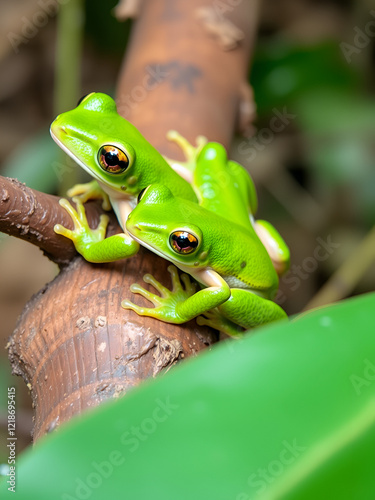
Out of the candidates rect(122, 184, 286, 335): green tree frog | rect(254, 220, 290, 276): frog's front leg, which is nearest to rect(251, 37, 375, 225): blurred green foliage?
rect(254, 220, 290, 276): frog's front leg

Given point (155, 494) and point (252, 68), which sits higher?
point (155, 494)

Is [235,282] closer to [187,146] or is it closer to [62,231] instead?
[187,146]

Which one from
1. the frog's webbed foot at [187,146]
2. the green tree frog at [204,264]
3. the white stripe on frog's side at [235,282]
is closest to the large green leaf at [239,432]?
the green tree frog at [204,264]

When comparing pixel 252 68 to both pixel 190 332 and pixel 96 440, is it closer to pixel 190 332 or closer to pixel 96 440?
pixel 190 332

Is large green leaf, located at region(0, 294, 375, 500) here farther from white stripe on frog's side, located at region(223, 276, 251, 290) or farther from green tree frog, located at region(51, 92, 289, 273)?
white stripe on frog's side, located at region(223, 276, 251, 290)

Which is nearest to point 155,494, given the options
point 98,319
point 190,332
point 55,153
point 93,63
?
point 98,319

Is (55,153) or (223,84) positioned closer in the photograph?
(223,84)

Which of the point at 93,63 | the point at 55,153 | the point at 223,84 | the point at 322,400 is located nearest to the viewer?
the point at 322,400

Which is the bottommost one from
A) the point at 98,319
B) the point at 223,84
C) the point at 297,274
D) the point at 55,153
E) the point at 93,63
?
the point at 297,274
